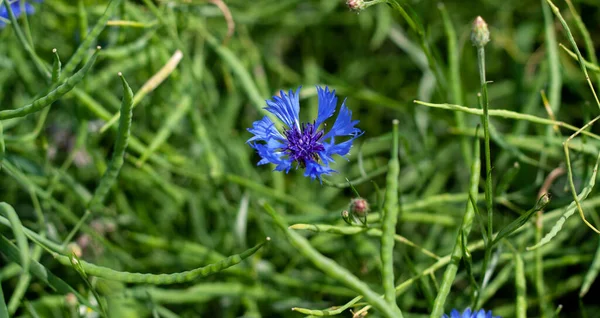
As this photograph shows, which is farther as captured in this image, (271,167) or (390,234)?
(271,167)

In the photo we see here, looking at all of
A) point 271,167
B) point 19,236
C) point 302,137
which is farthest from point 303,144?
point 271,167

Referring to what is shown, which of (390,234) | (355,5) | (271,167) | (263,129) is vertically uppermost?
(271,167)

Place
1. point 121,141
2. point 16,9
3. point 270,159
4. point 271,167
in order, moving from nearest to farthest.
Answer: point 270,159
point 121,141
point 16,9
point 271,167

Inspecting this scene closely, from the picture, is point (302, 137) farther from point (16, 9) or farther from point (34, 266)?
point (16, 9)

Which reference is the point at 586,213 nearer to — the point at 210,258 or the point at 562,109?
the point at 562,109

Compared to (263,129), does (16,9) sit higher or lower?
higher

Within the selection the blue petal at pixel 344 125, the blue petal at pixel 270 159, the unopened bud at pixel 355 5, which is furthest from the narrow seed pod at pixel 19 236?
the unopened bud at pixel 355 5

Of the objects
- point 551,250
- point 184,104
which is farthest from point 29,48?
point 551,250

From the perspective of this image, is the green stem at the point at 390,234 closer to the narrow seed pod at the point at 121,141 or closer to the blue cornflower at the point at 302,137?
the blue cornflower at the point at 302,137
